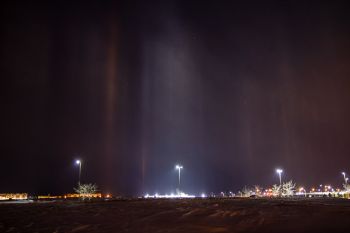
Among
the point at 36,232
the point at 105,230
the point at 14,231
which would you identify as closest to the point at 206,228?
the point at 105,230

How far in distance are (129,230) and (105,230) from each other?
123 centimetres

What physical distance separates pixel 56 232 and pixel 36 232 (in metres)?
1.00

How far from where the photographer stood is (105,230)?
1672 cm

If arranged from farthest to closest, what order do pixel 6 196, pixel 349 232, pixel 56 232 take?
pixel 6 196, pixel 56 232, pixel 349 232

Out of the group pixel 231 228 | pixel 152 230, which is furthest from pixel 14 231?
pixel 231 228

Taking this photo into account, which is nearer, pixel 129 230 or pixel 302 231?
pixel 302 231

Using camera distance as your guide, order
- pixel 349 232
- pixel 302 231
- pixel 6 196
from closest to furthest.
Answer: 1. pixel 349 232
2. pixel 302 231
3. pixel 6 196

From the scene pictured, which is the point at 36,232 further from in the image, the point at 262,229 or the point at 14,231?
the point at 262,229

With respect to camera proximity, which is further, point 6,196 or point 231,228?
point 6,196

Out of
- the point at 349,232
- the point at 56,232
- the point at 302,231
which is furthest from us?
the point at 56,232

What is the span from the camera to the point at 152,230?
16359 mm

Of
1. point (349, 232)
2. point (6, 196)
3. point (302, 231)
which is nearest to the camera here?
point (349, 232)

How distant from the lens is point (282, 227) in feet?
54.9

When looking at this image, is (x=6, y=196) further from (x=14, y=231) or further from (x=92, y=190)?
(x=14, y=231)
